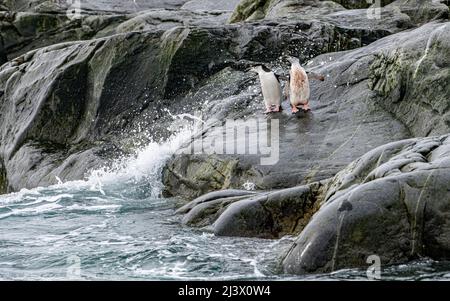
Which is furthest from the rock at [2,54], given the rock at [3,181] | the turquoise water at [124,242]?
the turquoise water at [124,242]

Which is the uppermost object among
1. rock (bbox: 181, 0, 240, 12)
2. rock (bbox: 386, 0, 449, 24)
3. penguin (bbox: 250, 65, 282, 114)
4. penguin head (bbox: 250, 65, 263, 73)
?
rock (bbox: 386, 0, 449, 24)

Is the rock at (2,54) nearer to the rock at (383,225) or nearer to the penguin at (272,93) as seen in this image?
the penguin at (272,93)

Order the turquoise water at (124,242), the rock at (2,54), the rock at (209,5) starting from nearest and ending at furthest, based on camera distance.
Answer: the turquoise water at (124,242), the rock at (2,54), the rock at (209,5)

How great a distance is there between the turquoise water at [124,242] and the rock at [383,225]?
17 cm

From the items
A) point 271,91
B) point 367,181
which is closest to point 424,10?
point 271,91

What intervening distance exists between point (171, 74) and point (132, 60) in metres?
0.89

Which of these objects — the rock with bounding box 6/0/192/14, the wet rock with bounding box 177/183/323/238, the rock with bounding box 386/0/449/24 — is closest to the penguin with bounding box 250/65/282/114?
the wet rock with bounding box 177/183/323/238

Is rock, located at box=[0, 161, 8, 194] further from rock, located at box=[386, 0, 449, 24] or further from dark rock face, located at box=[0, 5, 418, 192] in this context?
rock, located at box=[386, 0, 449, 24]

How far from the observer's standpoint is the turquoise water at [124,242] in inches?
296

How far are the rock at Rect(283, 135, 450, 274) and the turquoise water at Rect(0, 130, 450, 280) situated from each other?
0.55ft

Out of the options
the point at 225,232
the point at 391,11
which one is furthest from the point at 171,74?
the point at 225,232

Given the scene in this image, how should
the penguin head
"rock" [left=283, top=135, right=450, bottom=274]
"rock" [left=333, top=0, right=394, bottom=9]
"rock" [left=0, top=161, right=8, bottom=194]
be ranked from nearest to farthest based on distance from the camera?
"rock" [left=283, top=135, right=450, bottom=274], the penguin head, "rock" [left=0, top=161, right=8, bottom=194], "rock" [left=333, top=0, right=394, bottom=9]

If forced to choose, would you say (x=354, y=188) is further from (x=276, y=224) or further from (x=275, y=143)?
(x=275, y=143)

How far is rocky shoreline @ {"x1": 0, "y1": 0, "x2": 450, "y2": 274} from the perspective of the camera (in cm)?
711
